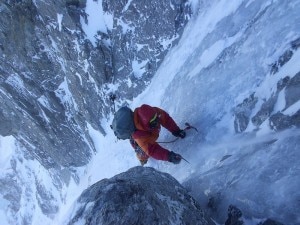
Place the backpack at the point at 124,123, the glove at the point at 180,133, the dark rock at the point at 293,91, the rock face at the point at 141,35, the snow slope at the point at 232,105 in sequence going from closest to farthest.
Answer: the snow slope at the point at 232,105 → the dark rock at the point at 293,91 → the backpack at the point at 124,123 → the glove at the point at 180,133 → the rock face at the point at 141,35

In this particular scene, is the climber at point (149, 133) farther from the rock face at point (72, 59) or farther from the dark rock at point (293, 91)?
the rock face at point (72, 59)

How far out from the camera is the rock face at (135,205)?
4117 mm

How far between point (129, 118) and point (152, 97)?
174 inches

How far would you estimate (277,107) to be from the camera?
16.7 feet

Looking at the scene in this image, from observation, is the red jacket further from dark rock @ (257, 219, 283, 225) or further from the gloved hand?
dark rock @ (257, 219, 283, 225)

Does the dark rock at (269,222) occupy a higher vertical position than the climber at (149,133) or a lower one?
lower

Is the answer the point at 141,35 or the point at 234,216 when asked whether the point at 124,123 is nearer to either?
the point at 234,216

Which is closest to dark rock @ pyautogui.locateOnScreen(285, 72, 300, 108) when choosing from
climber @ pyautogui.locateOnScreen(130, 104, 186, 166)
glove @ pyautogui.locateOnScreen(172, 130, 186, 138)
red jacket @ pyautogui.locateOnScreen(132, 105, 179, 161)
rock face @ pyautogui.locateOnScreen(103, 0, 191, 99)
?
climber @ pyautogui.locateOnScreen(130, 104, 186, 166)

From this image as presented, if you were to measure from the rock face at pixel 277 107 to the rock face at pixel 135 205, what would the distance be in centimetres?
152

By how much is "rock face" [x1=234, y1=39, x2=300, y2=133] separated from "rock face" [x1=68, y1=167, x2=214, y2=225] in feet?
5.00

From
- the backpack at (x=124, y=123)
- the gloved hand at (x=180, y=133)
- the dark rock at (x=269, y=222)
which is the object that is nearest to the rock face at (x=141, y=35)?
the gloved hand at (x=180, y=133)

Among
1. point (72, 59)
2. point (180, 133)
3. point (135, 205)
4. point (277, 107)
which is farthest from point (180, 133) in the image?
point (72, 59)

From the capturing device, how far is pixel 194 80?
8.06 meters

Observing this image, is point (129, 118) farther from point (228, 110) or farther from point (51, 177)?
point (51, 177)
